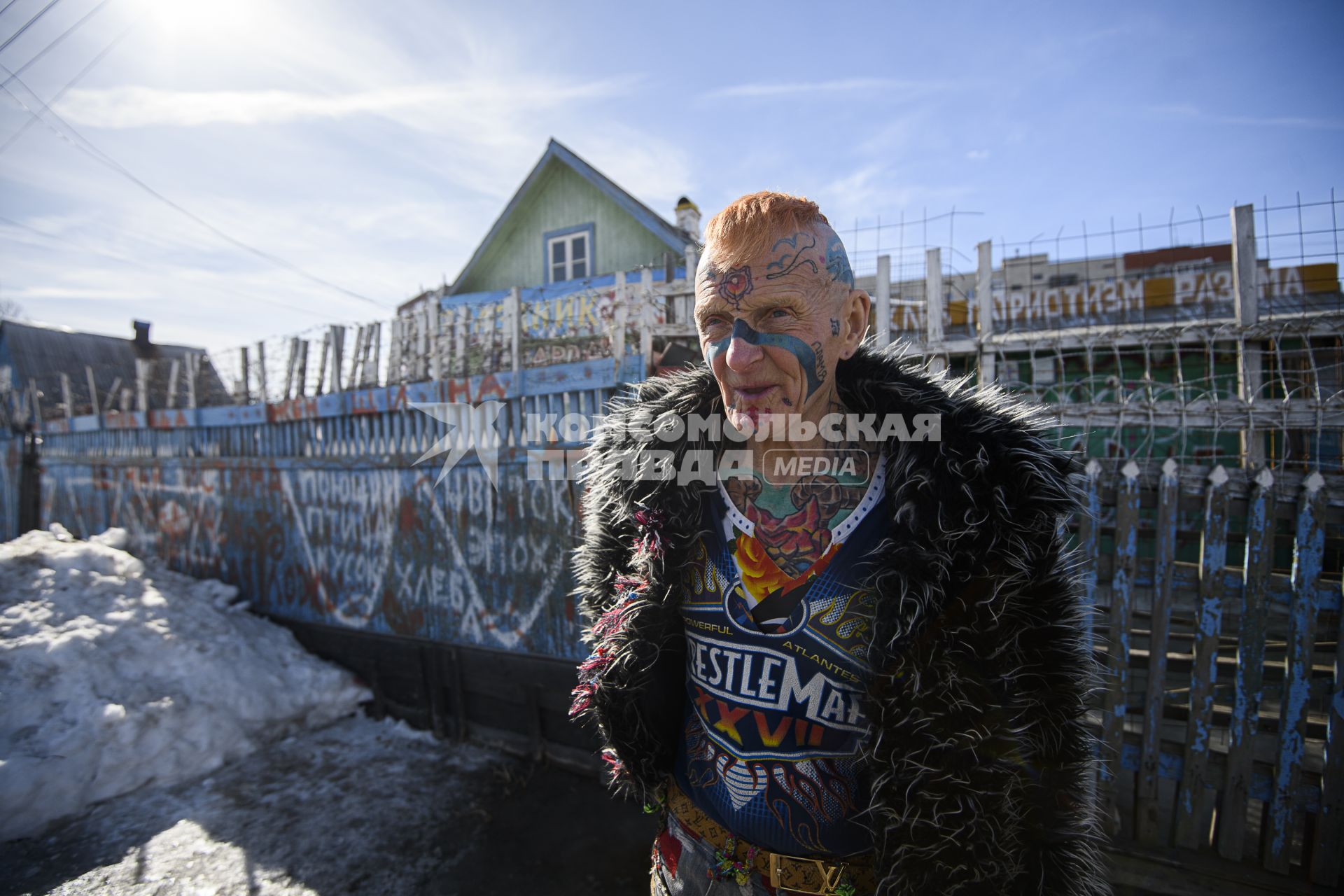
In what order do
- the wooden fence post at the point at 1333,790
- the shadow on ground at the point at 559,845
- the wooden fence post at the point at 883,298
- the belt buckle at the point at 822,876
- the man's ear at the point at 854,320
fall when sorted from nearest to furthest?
the belt buckle at the point at 822,876 → the man's ear at the point at 854,320 → the wooden fence post at the point at 1333,790 → the shadow on ground at the point at 559,845 → the wooden fence post at the point at 883,298

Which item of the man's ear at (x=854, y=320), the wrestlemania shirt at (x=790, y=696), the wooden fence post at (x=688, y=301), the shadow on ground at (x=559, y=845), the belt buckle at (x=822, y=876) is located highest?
the wooden fence post at (x=688, y=301)

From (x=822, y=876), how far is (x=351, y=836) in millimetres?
3438

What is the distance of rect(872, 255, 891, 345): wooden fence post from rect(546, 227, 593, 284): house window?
8.52 meters

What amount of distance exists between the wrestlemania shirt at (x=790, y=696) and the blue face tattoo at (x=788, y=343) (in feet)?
1.04

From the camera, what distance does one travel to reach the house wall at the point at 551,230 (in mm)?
11906

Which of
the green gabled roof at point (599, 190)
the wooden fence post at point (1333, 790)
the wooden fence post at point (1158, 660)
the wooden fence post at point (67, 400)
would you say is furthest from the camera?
the green gabled roof at point (599, 190)

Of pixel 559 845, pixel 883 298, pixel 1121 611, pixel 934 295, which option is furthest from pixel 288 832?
pixel 934 295

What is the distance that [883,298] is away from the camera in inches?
182

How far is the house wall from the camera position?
1191 centimetres

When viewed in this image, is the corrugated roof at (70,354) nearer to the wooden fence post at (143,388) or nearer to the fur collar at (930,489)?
the wooden fence post at (143,388)

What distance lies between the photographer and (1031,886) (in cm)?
130

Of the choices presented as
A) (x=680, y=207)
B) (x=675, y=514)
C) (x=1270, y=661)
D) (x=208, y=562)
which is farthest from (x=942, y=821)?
(x=680, y=207)

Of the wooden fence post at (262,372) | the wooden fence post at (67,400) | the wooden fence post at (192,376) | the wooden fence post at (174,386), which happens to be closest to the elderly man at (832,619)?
the wooden fence post at (262,372)

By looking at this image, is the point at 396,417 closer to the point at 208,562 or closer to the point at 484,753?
the point at 484,753
